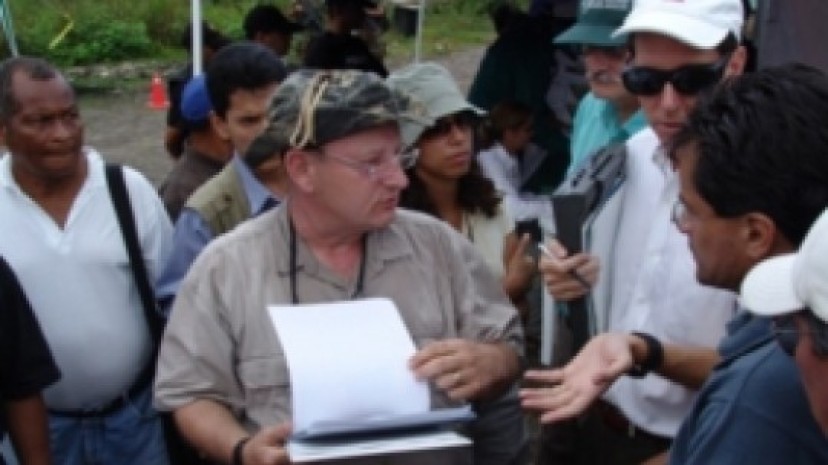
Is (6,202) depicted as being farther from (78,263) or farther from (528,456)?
(528,456)

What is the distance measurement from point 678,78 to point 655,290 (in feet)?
1.53

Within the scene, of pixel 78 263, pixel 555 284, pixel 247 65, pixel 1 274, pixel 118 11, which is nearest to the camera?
pixel 555 284

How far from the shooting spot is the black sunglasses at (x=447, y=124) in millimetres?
3387

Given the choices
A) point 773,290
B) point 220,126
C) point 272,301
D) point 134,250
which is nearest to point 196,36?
point 220,126

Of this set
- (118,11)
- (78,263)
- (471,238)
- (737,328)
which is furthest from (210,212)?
(118,11)

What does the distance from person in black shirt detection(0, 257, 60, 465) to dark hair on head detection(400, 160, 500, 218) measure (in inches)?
48.4

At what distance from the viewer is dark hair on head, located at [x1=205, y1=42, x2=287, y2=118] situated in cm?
341

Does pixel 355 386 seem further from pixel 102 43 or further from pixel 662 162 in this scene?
pixel 102 43

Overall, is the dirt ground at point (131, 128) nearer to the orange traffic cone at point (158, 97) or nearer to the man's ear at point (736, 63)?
the orange traffic cone at point (158, 97)

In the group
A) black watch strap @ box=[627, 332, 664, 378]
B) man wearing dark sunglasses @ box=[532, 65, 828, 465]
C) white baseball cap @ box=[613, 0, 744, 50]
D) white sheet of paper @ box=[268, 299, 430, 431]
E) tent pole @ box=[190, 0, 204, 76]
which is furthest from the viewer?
tent pole @ box=[190, 0, 204, 76]

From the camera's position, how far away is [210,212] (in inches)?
119

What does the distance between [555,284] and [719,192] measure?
0.66 metres

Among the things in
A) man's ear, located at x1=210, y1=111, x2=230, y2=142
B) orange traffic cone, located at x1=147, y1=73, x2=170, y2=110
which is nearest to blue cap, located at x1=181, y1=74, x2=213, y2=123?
man's ear, located at x1=210, y1=111, x2=230, y2=142

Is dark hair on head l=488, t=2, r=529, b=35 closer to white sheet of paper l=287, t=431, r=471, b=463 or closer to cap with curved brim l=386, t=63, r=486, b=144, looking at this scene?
cap with curved brim l=386, t=63, r=486, b=144
